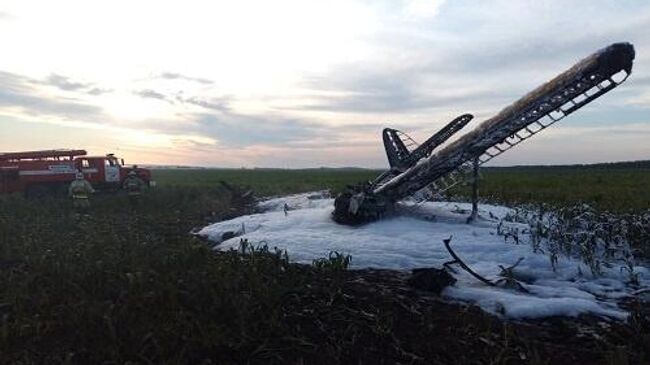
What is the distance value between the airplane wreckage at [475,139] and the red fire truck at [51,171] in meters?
19.9

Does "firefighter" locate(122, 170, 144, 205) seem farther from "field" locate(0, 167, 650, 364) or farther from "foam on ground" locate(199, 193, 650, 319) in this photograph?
"field" locate(0, 167, 650, 364)

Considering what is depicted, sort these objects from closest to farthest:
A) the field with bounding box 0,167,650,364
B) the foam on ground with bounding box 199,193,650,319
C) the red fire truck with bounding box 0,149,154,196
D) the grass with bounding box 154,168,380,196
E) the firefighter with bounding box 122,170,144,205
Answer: the field with bounding box 0,167,650,364
the foam on ground with bounding box 199,193,650,319
the firefighter with bounding box 122,170,144,205
the red fire truck with bounding box 0,149,154,196
the grass with bounding box 154,168,380,196

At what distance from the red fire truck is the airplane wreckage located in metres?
19.9

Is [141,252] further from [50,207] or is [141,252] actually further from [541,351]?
[50,207]

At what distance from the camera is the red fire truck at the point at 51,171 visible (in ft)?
95.0

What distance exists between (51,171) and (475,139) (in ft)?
78.0

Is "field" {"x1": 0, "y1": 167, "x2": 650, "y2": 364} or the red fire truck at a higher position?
the red fire truck

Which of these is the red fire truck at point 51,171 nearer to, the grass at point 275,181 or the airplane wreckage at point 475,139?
the grass at point 275,181

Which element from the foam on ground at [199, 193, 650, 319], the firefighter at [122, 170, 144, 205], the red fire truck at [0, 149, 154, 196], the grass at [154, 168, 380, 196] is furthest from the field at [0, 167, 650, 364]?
the red fire truck at [0, 149, 154, 196]

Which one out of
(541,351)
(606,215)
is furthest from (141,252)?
(606,215)

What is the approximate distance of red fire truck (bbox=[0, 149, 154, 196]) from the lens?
95.0ft

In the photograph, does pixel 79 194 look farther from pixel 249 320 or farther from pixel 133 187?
pixel 249 320

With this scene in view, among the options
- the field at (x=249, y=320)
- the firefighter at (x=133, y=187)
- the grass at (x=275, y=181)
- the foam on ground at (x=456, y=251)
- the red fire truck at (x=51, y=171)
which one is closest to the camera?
the field at (x=249, y=320)

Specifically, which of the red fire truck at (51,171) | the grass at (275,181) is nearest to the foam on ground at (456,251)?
the grass at (275,181)
